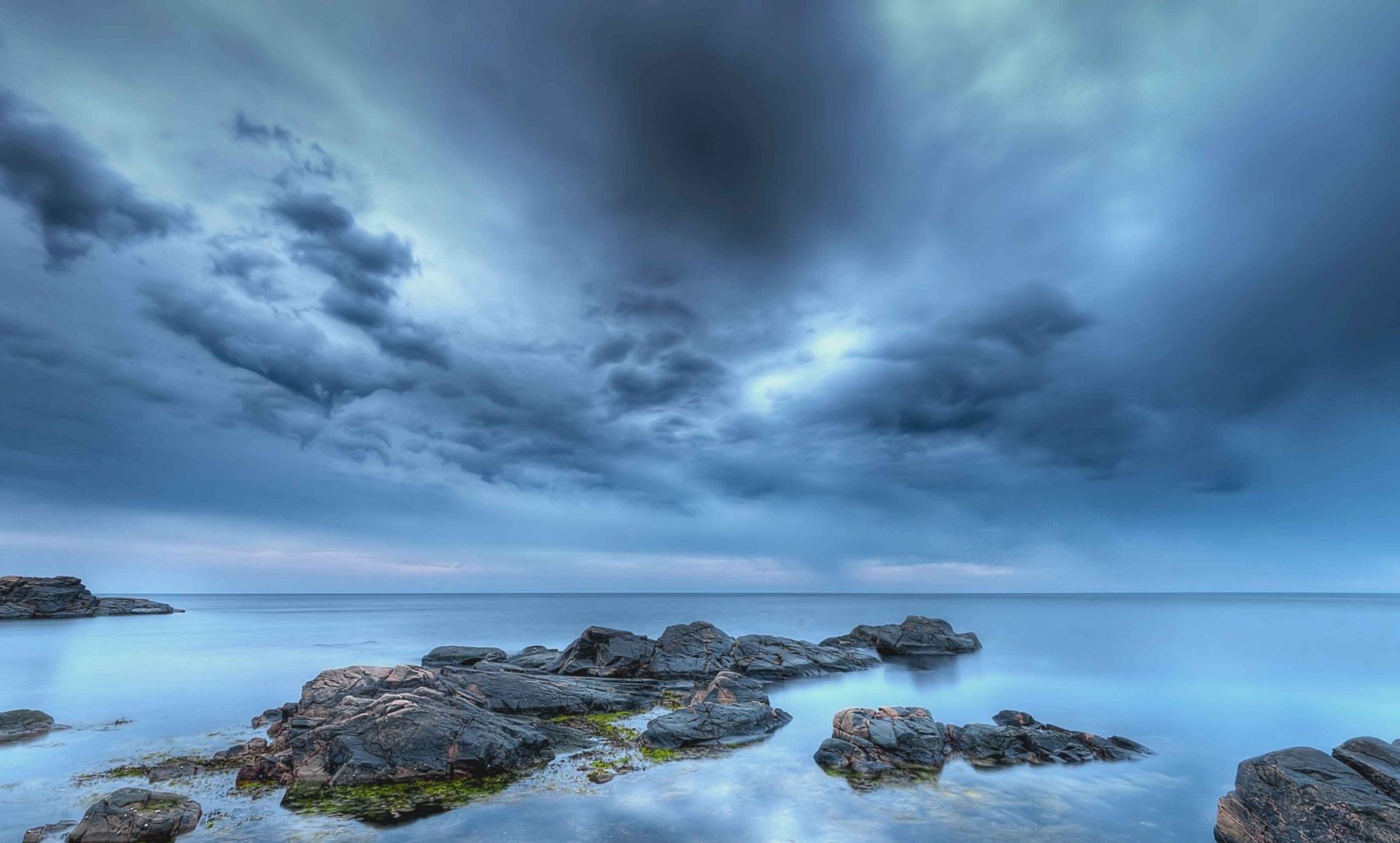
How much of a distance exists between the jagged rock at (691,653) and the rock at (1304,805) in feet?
110

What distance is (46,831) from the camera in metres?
15.2

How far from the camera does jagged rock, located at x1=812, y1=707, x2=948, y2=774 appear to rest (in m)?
23.7

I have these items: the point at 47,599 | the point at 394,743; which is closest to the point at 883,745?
the point at 394,743

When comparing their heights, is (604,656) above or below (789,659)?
above

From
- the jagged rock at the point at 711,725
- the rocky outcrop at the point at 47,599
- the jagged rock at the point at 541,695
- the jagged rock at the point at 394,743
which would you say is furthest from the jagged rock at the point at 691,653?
the rocky outcrop at the point at 47,599

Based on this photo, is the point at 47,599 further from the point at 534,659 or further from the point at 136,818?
the point at 136,818

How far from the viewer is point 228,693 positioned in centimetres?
3834

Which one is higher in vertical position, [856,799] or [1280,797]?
[1280,797]

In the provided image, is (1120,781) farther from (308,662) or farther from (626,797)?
(308,662)

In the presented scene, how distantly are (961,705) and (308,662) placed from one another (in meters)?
53.2

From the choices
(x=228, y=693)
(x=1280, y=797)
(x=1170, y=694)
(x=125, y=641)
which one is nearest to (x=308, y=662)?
(x=228, y=693)

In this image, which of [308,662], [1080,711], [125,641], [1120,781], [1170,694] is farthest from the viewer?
[125,641]

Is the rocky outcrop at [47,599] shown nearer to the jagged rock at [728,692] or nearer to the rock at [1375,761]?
the jagged rock at [728,692]

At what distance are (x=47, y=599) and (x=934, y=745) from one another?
151352 mm
